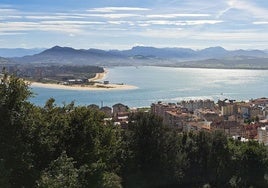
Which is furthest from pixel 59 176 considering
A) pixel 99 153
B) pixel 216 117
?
pixel 216 117

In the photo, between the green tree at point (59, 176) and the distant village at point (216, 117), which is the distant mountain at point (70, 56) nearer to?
the distant village at point (216, 117)

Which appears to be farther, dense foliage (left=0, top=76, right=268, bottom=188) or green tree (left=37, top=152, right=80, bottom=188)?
dense foliage (left=0, top=76, right=268, bottom=188)

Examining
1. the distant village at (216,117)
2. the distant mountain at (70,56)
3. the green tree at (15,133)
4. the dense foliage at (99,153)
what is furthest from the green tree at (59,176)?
the distant mountain at (70,56)

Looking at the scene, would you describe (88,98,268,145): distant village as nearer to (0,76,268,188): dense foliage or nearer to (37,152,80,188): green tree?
(0,76,268,188): dense foliage

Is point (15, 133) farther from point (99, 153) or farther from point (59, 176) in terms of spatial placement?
point (99, 153)

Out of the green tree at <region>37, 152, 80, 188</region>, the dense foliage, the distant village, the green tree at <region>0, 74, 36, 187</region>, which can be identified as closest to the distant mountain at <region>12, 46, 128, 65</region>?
the distant village

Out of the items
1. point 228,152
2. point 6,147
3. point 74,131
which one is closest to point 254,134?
point 228,152
